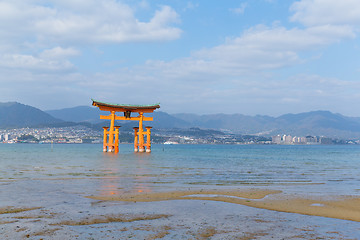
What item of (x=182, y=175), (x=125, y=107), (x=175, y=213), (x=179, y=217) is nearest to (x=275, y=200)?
(x=175, y=213)

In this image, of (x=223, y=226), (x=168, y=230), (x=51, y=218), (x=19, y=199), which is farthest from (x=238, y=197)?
(x=19, y=199)

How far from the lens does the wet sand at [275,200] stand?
1216cm

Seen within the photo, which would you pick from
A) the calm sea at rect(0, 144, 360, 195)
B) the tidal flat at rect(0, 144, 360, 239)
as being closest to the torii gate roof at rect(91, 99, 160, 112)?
the calm sea at rect(0, 144, 360, 195)

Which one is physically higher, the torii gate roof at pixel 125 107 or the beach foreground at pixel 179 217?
the torii gate roof at pixel 125 107

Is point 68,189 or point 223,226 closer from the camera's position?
point 223,226

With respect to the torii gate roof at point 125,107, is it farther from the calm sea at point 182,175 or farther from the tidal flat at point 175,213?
the tidal flat at point 175,213

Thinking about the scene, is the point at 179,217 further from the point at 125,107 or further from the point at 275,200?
the point at 125,107

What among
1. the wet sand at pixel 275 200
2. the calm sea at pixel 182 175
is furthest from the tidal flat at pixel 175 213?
the calm sea at pixel 182 175

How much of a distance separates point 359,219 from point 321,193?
6034 millimetres

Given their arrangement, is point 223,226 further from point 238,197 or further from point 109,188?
point 109,188

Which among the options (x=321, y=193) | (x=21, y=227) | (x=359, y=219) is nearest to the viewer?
(x=21, y=227)

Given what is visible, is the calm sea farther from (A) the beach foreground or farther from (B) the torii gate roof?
(B) the torii gate roof

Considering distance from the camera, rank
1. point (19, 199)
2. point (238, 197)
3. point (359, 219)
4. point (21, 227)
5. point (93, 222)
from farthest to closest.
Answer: point (238, 197) → point (19, 199) → point (359, 219) → point (93, 222) → point (21, 227)

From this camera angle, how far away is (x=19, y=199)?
1382cm
